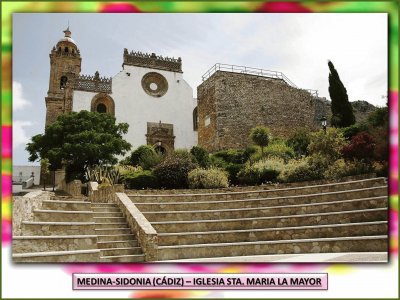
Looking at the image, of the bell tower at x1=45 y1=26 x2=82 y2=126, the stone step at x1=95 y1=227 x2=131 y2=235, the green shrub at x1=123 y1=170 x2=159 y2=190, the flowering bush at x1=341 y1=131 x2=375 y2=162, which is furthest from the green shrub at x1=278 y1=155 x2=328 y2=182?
the bell tower at x1=45 y1=26 x2=82 y2=126

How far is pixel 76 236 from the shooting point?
6.27 metres

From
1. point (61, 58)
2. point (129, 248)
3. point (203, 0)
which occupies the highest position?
point (61, 58)

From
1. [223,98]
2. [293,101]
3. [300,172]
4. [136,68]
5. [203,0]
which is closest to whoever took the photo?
[203,0]

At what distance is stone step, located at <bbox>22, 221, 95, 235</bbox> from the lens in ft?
20.2

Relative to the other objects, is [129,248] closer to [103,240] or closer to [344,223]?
[103,240]

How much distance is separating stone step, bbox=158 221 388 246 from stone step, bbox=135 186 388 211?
1.40m

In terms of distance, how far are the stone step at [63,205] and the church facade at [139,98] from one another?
18547mm

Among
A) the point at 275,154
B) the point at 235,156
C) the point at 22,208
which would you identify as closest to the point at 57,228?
the point at 22,208

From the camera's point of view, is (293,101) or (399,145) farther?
(293,101)

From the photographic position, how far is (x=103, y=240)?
24.1ft

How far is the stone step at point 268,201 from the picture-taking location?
332 inches

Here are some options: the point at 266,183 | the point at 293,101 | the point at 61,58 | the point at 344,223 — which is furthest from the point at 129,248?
the point at 61,58

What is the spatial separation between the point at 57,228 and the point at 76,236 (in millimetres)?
636

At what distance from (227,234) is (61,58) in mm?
29719
